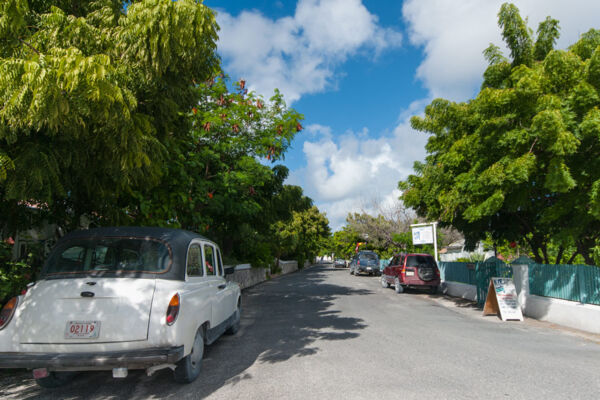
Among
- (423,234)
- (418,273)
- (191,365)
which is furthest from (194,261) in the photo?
(423,234)

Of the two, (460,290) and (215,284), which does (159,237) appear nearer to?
(215,284)

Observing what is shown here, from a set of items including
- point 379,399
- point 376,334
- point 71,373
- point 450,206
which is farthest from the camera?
point 450,206

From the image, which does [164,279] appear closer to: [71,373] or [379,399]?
[71,373]

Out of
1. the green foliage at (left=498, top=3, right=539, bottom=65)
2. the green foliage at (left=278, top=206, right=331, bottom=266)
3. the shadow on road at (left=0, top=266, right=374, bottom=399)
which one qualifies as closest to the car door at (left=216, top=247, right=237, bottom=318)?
the shadow on road at (left=0, top=266, right=374, bottom=399)

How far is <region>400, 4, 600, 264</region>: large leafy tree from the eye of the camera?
7.83m

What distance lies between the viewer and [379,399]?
4102 mm

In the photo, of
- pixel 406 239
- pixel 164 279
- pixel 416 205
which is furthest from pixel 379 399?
pixel 406 239

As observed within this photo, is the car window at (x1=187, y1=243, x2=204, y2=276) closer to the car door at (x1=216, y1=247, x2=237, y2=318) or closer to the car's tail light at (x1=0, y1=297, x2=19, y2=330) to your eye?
the car door at (x1=216, y1=247, x2=237, y2=318)

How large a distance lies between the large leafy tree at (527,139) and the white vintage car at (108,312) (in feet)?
23.3

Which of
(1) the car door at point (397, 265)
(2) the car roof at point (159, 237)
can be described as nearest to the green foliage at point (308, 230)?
(1) the car door at point (397, 265)

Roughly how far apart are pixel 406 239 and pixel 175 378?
1038 inches

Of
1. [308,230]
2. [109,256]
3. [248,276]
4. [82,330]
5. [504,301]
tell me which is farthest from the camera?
[308,230]

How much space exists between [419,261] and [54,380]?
14620mm

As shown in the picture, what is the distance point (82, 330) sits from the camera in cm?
405
